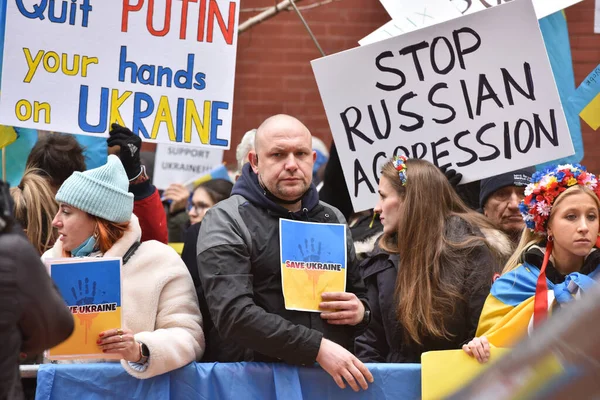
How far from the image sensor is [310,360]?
3.44 metres

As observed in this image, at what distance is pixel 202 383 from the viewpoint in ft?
11.7

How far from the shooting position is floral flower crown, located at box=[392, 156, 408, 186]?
13.9ft

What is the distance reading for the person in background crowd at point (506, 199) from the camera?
4852mm

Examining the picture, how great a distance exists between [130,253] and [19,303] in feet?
4.89

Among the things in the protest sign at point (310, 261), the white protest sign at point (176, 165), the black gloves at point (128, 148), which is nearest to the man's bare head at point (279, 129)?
the protest sign at point (310, 261)

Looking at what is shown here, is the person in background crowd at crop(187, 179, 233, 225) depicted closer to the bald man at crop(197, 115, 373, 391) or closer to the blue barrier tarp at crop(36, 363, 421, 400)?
the bald man at crop(197, 115, 373, 391)

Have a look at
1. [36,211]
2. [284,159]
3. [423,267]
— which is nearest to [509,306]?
[423,267]

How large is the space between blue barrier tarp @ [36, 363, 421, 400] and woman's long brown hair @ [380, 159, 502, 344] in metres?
0.40

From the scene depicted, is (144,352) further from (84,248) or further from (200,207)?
(200,207)

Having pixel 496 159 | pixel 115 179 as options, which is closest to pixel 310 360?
pixel 115 179

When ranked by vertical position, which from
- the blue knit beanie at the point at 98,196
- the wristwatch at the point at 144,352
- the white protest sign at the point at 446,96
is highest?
the white protest sign at the point at 446,96

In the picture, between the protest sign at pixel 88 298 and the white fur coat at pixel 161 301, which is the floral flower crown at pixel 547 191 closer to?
the white fur coat at pixel 161 301

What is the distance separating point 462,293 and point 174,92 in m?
1.75

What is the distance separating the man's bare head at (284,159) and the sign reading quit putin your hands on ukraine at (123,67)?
85 cm
